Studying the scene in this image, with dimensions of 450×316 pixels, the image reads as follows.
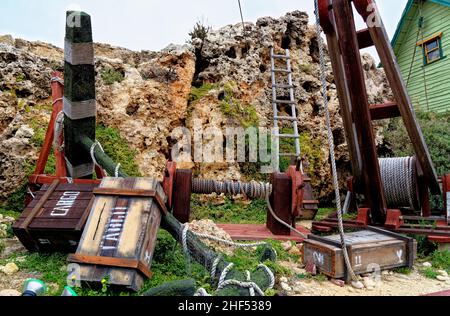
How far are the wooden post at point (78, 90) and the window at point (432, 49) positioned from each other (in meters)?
13.4

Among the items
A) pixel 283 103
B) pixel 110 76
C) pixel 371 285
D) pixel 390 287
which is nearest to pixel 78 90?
pixel 110 76

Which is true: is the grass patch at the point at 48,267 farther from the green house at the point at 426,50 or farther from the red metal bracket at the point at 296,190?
the green house at the point at 426,50

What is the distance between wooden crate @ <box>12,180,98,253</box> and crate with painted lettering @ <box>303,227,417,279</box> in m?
2.30

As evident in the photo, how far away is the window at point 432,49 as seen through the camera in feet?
40.3

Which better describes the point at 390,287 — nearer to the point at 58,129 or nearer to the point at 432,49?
the point at 58,129

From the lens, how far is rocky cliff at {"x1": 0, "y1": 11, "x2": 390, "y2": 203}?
19.4 ft

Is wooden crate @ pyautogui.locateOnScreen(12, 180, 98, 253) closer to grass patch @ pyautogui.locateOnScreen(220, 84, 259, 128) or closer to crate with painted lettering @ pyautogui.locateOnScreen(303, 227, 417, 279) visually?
crate with painted lettering @ pyautogui.locateOnScreen(303, 227, 417, 279)

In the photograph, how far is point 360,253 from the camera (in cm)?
290

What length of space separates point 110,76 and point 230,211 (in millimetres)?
4045

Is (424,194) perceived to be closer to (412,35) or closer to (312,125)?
(312,125)

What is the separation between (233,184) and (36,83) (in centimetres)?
476

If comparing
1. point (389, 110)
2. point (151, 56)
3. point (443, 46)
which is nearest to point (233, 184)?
point (389, 110)

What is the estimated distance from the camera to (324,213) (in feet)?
24.7

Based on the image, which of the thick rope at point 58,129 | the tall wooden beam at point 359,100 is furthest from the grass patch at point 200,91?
the tall wooden beam at point 359,100
